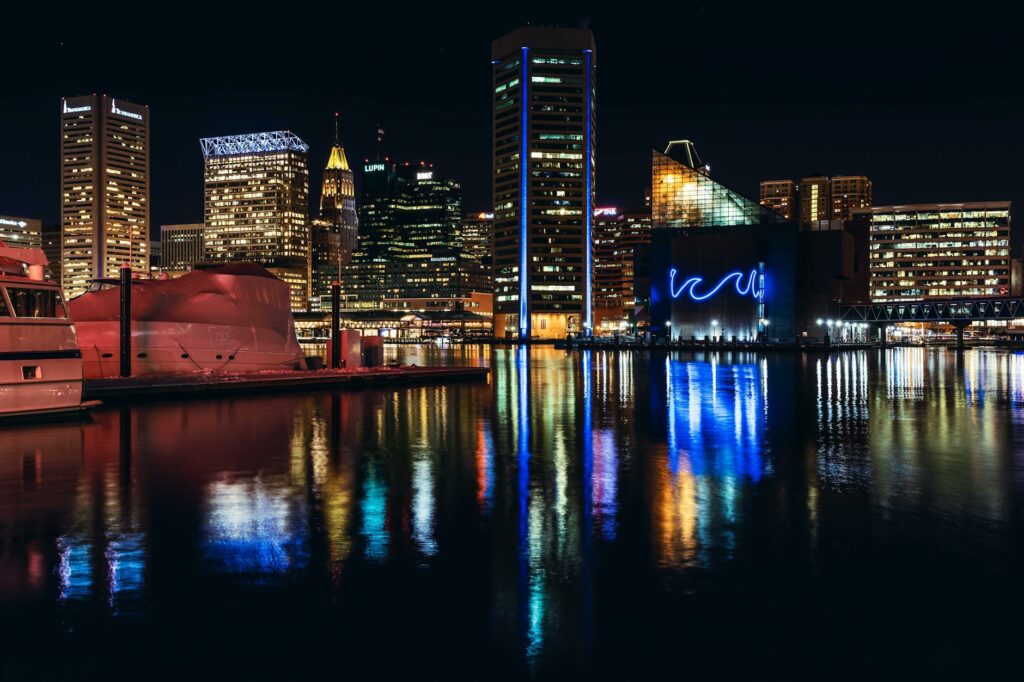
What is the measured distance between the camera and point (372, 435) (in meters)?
20.7

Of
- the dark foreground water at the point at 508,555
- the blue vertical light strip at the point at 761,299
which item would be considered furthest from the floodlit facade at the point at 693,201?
the dark foreground water at the point at 508,555

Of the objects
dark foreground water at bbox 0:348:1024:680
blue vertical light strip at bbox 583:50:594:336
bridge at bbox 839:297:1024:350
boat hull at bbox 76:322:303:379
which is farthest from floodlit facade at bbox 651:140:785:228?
dark foreground water at bbox 0:348:1024:680

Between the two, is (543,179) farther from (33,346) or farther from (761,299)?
(33,346)

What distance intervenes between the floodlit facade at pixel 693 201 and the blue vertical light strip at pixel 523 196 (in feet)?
182

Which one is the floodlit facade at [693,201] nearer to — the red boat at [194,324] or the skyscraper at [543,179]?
the skyscraper at [543,179]

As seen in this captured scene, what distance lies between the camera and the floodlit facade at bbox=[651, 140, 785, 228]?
110 m

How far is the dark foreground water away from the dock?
400 inches

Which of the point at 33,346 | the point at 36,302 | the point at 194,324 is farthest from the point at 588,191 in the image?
the point at 33,346

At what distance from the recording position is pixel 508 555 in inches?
374

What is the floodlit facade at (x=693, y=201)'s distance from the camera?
360 feet

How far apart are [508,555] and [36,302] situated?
19792mm

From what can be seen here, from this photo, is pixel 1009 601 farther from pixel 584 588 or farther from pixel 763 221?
pixel 763 221

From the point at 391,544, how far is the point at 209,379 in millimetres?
26776

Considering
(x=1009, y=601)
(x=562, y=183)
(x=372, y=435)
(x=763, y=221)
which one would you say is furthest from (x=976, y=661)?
(x=562, y=183)
